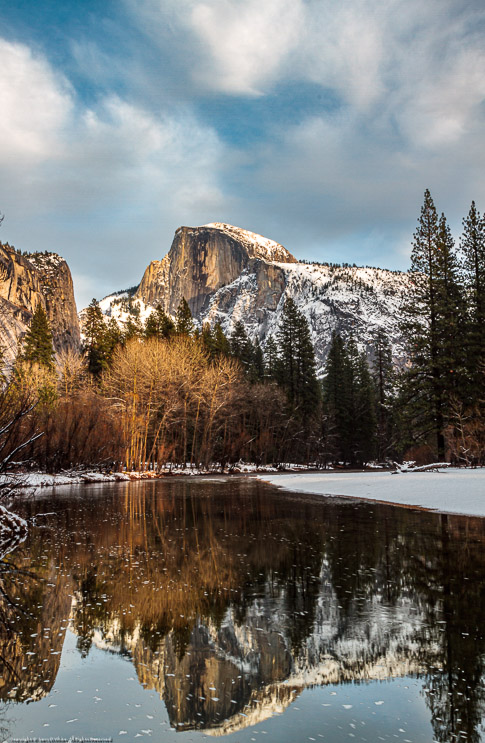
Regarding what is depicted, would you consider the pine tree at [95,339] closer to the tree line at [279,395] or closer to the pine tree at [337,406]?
the tree line at [279,395]

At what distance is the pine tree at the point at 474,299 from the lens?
32.2 m

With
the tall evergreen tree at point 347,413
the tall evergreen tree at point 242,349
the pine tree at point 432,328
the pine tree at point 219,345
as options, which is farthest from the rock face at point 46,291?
the pine tree at point 432,328

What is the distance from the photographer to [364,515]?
581 inches

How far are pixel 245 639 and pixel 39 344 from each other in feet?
200

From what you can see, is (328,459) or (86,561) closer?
(86,561)

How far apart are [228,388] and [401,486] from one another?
26905 mm

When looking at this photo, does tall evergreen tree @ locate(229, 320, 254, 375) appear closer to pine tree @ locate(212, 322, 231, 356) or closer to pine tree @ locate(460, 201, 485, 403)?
pine tree @ locate(212, 322, 231, 356)

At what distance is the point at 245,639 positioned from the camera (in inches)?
203

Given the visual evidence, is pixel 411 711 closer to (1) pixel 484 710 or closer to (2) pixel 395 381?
(1) pixel 484 710

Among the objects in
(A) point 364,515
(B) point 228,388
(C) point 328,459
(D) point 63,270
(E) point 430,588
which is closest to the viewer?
(E) point 430,588

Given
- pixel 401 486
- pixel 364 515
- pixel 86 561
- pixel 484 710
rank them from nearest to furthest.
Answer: pixel 484 710 → pixel 86 561 → pixel 364 515 → pixel 401 486

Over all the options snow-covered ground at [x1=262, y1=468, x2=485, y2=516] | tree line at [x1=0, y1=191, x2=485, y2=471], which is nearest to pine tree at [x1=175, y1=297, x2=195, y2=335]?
tree line at [x1=0, y1=191, x2=485, y2=471]

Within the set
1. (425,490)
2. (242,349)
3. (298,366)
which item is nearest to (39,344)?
(242,349)

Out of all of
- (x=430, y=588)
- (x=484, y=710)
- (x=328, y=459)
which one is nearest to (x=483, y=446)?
(x=430, y=588)
